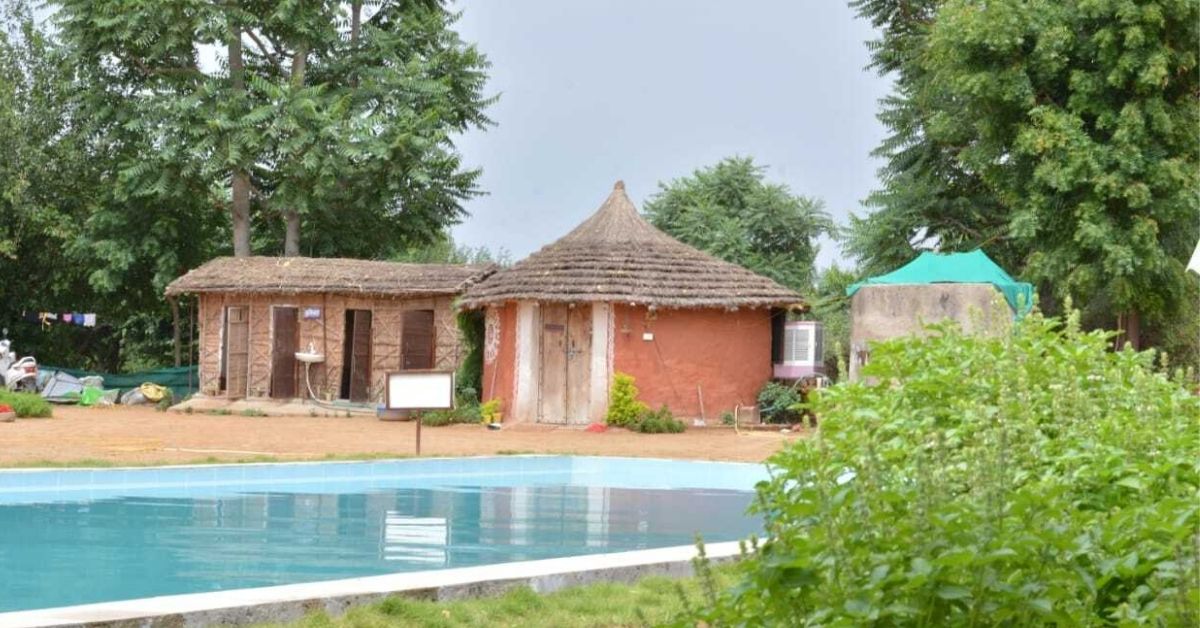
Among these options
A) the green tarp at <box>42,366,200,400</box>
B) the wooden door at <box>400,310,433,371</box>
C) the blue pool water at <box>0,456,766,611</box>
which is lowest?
the blue pool water at <box>0,456,766,611</box>

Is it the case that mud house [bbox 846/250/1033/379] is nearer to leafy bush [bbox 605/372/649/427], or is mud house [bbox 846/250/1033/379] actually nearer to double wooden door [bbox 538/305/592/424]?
leafy bush [bbox 605/372/649/427]

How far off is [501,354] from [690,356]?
3066 millimetres

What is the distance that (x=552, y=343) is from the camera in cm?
2230

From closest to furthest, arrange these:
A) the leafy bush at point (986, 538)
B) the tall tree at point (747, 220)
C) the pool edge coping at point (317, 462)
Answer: the leafy bush at point (986, 538) → the pool edge coping at point (317, 462) → the tall tree at point (747, 220)

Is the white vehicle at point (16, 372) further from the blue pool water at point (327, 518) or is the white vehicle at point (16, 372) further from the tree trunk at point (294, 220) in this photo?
the blue pool water at point (327, 518)

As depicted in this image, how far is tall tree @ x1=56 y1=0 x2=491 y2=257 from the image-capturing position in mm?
28125

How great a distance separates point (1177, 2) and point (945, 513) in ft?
62.6

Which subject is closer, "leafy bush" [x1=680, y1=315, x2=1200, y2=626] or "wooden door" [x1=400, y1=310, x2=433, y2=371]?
"leafy bush" [x1=680, y1=315, x2=1200, y2=626]

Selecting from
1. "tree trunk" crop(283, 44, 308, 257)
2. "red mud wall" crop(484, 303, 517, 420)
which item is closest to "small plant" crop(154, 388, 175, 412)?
"tree trunk" crop(283, 44, 308, 257)

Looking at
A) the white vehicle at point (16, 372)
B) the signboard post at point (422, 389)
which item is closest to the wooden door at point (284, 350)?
the white vehicle at point (16, 372)

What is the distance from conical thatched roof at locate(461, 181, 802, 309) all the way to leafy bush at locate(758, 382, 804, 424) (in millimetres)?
1346

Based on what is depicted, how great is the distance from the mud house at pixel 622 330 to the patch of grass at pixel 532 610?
50.1 feet

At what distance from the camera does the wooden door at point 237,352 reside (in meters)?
25.9

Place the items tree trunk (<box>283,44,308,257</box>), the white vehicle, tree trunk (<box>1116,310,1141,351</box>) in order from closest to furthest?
tree trunk (<box>1116,310,1141,351</box>)
the white vehicle
tree trunk (<box>283,44,308,257</box>)
